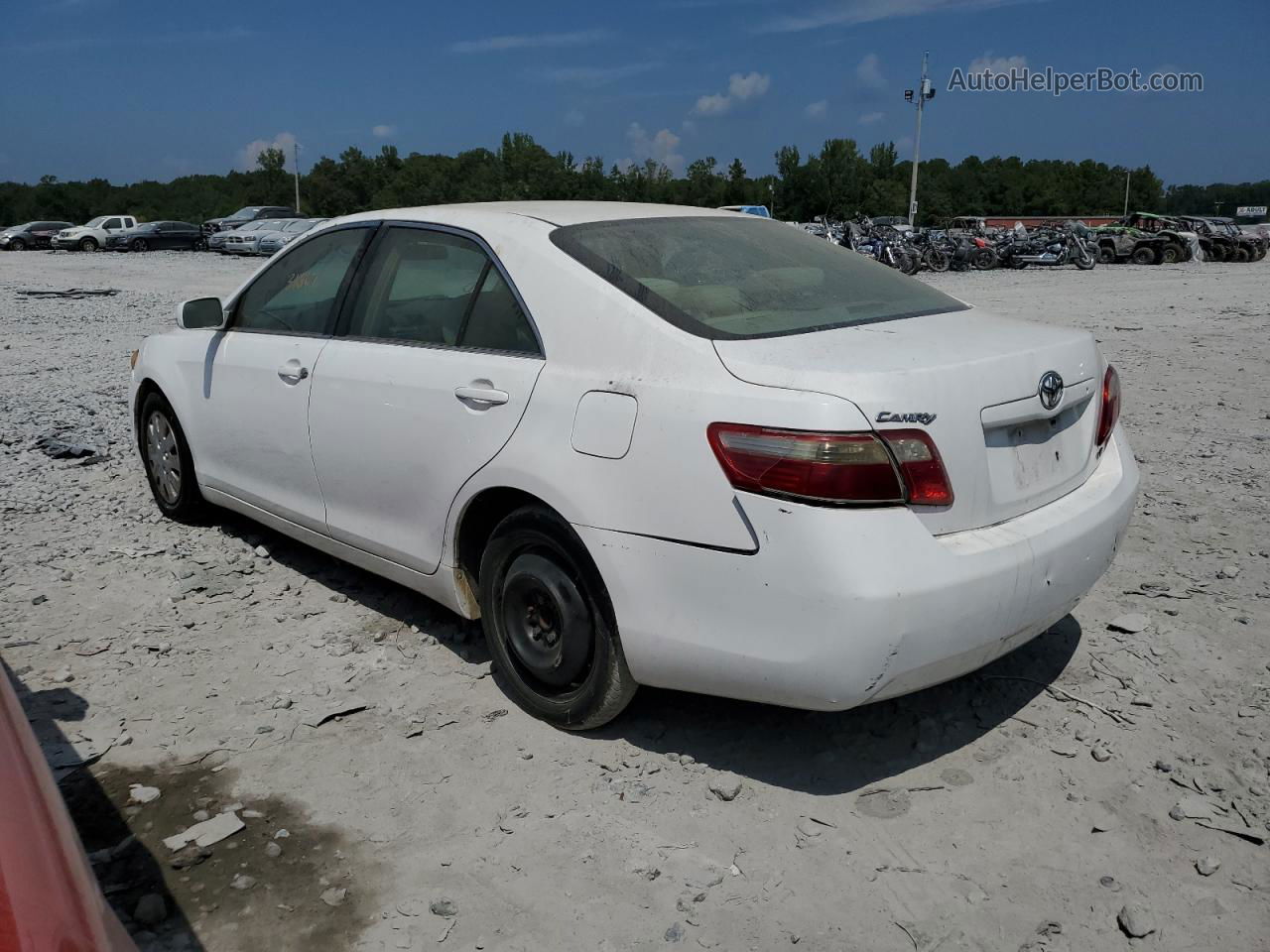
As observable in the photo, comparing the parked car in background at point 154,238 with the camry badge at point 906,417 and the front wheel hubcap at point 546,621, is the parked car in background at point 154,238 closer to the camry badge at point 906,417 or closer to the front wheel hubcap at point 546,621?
the front wheel hubcap at point 546,621

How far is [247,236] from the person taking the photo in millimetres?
38469

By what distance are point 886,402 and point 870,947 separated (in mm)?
1303

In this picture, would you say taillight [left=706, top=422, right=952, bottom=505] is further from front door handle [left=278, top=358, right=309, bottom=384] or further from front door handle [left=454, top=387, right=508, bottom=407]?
front door handle [left=278, top=358, right=309, bottom=384]

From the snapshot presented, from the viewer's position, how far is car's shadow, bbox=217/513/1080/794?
336 cm

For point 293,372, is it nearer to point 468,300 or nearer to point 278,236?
point 468,300

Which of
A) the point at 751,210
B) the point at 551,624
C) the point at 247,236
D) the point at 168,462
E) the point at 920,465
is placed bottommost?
the point at 551,624

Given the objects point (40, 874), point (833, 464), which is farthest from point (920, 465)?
point (40, 874)

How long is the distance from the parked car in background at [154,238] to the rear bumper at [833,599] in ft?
147

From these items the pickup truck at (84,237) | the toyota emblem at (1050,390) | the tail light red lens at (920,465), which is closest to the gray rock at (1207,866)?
the tail light red lens at (920,465)

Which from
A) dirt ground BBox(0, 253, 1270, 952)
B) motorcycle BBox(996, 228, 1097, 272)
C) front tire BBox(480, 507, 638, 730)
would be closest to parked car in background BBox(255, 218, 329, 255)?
motorcycle BBox(996, 228, 1097, 272)

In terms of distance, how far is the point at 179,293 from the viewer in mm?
21703

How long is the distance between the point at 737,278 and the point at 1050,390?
1.01m

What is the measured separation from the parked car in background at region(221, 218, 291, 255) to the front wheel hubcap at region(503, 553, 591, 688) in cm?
3746

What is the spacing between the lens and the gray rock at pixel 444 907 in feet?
8.96
